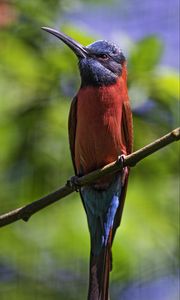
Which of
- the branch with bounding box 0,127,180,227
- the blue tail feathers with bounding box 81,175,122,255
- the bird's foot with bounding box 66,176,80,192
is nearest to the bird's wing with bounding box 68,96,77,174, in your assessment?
the blue tail feathers with bounding box 81,175,122,255

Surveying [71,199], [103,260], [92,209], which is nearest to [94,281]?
[103,260]

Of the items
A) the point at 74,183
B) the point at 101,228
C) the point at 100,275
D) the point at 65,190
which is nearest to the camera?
the point at 65,190

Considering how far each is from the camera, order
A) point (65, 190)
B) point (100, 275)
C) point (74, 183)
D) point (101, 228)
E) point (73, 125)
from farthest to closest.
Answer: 1. point (73, 125)
2. point (101, 228)
3. point (100, 275)
4. point (74, 183)
5. point (65, 190)

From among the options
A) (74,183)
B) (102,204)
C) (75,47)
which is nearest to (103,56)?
(75,47)

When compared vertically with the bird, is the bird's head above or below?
above

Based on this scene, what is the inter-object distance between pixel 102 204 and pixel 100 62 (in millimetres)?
378

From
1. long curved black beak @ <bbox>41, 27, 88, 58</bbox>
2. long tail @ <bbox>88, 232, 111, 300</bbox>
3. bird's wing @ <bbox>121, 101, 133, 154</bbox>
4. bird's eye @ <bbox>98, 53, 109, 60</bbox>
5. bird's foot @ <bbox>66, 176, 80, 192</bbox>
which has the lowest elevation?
long tail @ <bbox>88, 232, 111, 300</bbox>

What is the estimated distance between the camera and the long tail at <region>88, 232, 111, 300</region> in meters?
2.20

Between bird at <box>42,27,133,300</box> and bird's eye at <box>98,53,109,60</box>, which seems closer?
bird at <box>42,27,133,300</box>

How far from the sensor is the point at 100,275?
224cm

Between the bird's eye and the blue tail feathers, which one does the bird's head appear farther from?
the blue tail feathers

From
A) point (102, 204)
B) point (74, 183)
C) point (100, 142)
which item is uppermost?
point (100, 142)

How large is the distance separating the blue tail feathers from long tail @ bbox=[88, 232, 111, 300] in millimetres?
84

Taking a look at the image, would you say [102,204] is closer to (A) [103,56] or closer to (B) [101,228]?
(B) [101,228]
